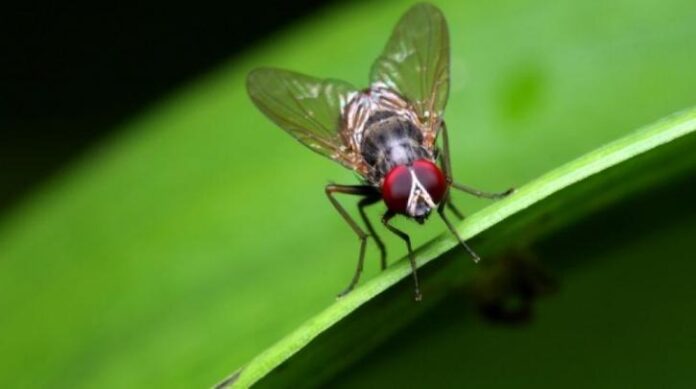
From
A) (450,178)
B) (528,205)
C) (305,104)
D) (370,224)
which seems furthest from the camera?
(305,104)

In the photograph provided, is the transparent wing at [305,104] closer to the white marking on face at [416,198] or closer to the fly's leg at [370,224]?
the fly's leg at [370,224]

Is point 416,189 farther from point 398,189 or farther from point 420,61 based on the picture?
point 420,61

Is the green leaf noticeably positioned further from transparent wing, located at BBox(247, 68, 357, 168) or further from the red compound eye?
transparent wing, located at BBox(247, 68, 357, 168)

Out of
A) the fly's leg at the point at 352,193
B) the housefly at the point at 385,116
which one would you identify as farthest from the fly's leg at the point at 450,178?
the fly's leg at the point at 352,193

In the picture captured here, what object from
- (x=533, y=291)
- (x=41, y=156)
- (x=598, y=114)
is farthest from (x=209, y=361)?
(x=41, y=156)

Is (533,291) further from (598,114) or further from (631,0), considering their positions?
(631,0)

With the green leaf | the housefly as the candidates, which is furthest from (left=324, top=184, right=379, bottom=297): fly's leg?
the green leaf

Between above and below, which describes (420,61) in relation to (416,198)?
above

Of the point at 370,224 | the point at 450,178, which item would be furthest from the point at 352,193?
the point at 450,178

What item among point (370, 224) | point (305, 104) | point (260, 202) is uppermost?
point (305, 104)
